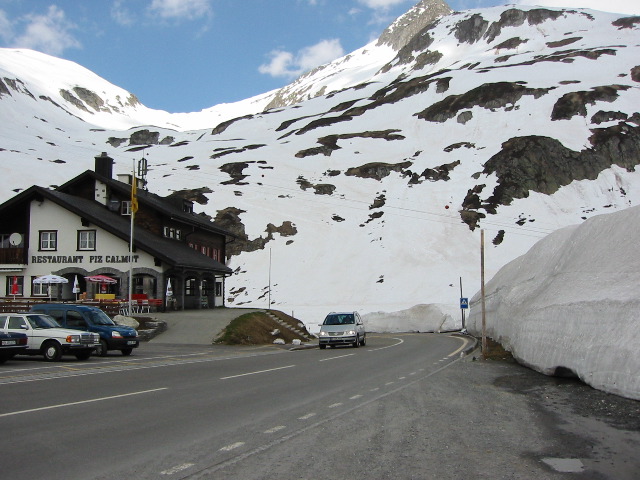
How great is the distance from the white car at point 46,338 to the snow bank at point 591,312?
14.5 meters

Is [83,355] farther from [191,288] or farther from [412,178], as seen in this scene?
[412,178]

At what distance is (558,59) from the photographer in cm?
15000

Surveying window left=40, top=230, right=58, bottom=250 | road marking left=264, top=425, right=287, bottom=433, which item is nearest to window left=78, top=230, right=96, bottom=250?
window left=40, top=230, right=58, bottom=250

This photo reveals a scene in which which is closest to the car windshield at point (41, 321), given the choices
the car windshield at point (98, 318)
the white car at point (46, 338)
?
the white car at point (46, 338)

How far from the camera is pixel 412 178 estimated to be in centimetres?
10400

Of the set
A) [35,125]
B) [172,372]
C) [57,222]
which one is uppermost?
[35,125]

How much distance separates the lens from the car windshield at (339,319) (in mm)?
31250

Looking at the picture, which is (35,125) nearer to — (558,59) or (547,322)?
(558,59)

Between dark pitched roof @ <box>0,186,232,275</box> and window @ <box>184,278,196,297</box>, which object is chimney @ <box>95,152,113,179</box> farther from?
window @ <box>184,278,196,297</box>

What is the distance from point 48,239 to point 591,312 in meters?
35.2

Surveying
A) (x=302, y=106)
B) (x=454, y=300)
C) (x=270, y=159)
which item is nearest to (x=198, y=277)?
(x=454, y=300)

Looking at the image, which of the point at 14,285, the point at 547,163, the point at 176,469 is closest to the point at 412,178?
the point at 547,163

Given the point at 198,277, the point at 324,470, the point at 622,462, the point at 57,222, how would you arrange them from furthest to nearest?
the point at 198,277 < the point at 57,222 < the point at 622,462 < the point at 324,470

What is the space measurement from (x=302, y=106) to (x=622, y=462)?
19106 centimetres
